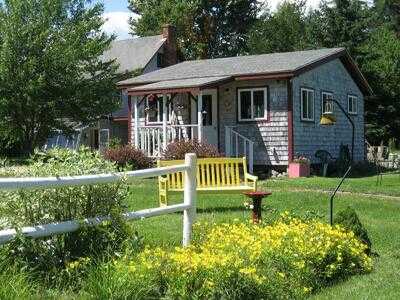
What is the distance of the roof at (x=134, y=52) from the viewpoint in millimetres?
41312

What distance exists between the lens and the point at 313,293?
6426 millimetres

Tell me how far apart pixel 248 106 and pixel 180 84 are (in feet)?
8.31

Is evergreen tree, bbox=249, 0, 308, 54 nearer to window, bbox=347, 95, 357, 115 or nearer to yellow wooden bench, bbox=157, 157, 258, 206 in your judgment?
window, bbox=347, 95, 357, 115

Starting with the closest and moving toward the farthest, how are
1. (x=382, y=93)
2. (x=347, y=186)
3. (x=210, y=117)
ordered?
(x=347, y=186) → (x=210, y=117) → (x=382, y=93)

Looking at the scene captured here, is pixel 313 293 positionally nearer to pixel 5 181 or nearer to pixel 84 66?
pixel 5 181

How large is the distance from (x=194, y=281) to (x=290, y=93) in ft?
58.4

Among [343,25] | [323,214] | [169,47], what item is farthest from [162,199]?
[169,47]

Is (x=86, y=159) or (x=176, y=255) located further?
(x=86, y=159)

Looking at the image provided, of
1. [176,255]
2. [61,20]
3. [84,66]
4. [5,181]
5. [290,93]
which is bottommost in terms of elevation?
[176,255]

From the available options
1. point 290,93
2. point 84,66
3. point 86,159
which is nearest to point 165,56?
point 84,66

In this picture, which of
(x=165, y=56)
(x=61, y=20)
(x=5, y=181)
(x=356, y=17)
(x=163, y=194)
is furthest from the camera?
(x=165, y=56)

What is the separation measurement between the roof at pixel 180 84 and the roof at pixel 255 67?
0.51m

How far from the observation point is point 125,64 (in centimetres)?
4216

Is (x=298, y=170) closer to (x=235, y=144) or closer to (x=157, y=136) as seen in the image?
(x=235, y=144)
